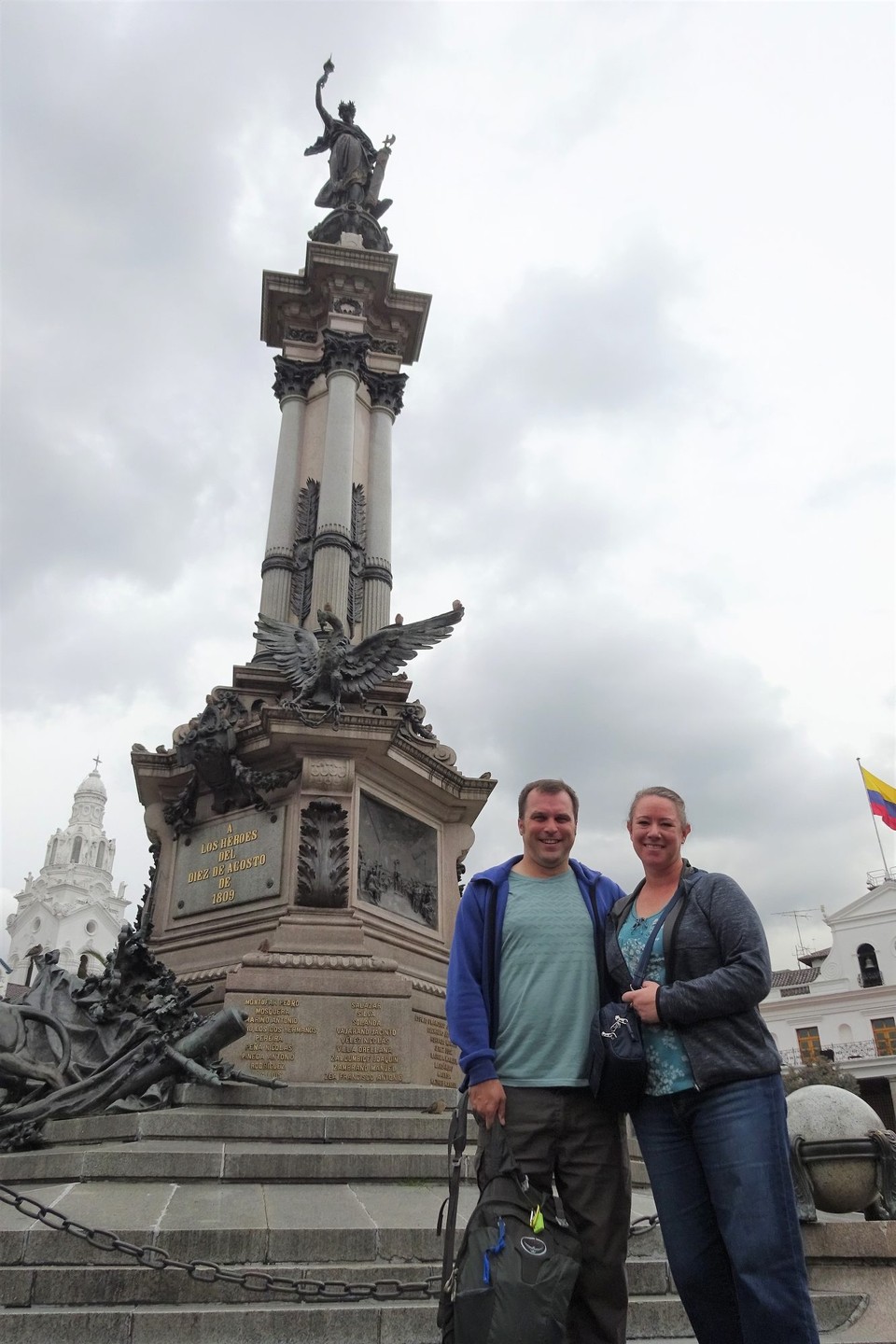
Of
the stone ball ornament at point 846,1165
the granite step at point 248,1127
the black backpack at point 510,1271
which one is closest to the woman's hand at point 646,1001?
the black backpack at point 510,1271

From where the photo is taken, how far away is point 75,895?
307 ft

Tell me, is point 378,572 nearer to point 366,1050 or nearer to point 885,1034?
point 366,1050

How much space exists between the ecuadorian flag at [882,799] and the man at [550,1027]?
122 ft

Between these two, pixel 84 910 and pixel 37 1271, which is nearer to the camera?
pixel 37 1271

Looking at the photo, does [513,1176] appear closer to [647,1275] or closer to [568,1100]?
[568,1100]

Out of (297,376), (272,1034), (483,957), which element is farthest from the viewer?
(297,376)

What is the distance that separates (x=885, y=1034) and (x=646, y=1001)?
45142mm

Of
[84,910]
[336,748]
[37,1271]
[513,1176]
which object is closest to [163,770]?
[336,748]

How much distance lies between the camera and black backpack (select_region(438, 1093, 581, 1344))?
2.50 metres

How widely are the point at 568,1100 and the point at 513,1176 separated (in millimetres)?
323

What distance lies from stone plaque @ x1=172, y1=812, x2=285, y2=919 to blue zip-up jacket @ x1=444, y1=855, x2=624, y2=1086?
7.01 m

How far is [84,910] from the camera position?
303ft

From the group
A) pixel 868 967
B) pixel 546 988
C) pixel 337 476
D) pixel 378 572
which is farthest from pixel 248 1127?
pixel 868 967

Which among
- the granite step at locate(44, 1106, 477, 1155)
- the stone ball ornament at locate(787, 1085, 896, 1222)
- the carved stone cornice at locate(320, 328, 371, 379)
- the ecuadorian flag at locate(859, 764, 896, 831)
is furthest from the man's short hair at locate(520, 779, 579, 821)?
the ecuadorian flag at locate(859, 764, 896, 831)
